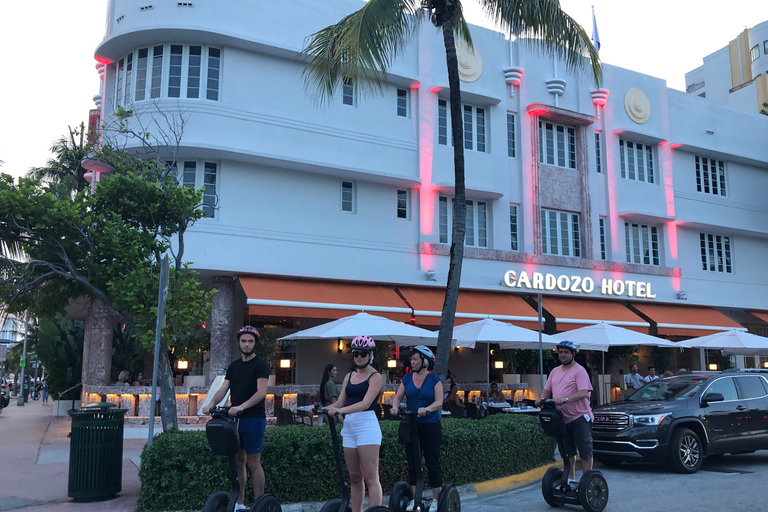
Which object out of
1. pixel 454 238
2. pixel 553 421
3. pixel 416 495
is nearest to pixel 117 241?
pixel 454 238

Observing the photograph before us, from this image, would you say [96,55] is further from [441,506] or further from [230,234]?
[441,506]

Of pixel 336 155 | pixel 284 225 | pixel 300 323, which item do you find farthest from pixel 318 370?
pixel 336 155

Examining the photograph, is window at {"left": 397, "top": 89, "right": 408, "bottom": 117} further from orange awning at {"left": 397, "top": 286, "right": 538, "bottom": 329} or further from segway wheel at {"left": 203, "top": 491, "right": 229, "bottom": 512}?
segway wheel at {"left": 203, "top": 491, "right": 229, "bottom": 512}

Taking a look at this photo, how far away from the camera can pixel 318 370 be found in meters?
20.9

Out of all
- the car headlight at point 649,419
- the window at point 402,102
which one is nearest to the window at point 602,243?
the window at point 402,102

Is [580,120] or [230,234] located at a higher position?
[580,120]

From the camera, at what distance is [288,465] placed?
27.8 ft

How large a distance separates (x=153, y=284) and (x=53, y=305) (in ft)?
13.0

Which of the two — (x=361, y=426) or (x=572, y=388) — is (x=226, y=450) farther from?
(x=572, y=388)

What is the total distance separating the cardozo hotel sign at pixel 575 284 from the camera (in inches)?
870

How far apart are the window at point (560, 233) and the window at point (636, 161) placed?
3.14 meters

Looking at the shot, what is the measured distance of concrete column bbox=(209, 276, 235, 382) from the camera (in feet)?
57.7

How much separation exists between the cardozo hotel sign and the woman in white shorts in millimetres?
15712

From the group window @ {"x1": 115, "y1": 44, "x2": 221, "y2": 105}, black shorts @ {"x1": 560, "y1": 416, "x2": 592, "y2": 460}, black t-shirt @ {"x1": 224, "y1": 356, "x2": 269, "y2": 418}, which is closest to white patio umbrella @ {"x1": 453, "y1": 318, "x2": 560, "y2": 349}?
black shorts @ {"x1": 560, "y1": 416, "x2": 592, "y2": 460}
